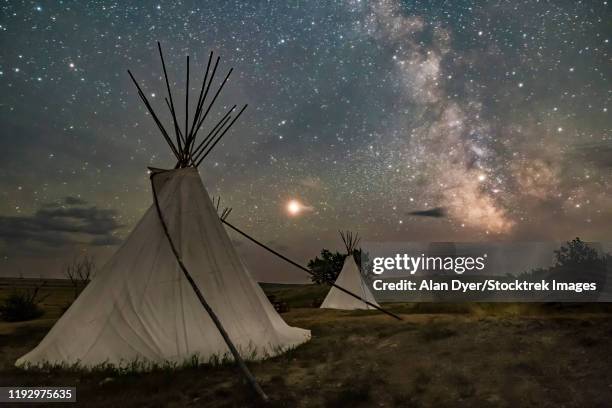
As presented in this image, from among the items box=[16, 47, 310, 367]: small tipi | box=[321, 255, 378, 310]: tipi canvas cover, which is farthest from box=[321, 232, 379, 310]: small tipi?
box=[16, 47, 310, 367]: small tipi

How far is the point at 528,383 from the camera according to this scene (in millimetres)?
4996

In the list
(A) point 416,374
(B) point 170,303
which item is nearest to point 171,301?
(B) point 170,303

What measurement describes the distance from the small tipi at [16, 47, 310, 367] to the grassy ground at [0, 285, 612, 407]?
367mm

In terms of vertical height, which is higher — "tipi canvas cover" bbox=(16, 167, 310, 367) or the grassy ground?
"tipi canvas cover" bbox=(16, 167, 310, 367)

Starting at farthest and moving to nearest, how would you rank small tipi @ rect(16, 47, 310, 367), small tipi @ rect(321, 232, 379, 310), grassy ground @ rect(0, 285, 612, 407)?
small tipi @ rect(321, 232, 379, 310), small tipi @ rect(16, 47, 310, 367), grassy ground @ rect(0, 285, 612, 407)

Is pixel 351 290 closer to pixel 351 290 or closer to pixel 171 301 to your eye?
pixel 351 290

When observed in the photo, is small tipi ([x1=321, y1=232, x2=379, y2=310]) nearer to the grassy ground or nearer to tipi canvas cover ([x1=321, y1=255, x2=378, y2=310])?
tipi canvas cover ([x1=321, y1=255, x2=378, y2=310])

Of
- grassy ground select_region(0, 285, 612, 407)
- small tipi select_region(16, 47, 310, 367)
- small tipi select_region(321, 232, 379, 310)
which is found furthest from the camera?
small tipi select_region(321, 232, 379, 310)

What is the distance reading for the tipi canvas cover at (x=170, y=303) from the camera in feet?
21.0

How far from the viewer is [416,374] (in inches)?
222

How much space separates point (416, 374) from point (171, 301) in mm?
4061

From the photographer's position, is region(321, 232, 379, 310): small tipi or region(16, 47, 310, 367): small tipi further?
region(321, 232, 379, 310): small tipi

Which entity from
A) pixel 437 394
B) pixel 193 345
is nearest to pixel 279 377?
pixel 193 345

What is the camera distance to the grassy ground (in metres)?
4.82
